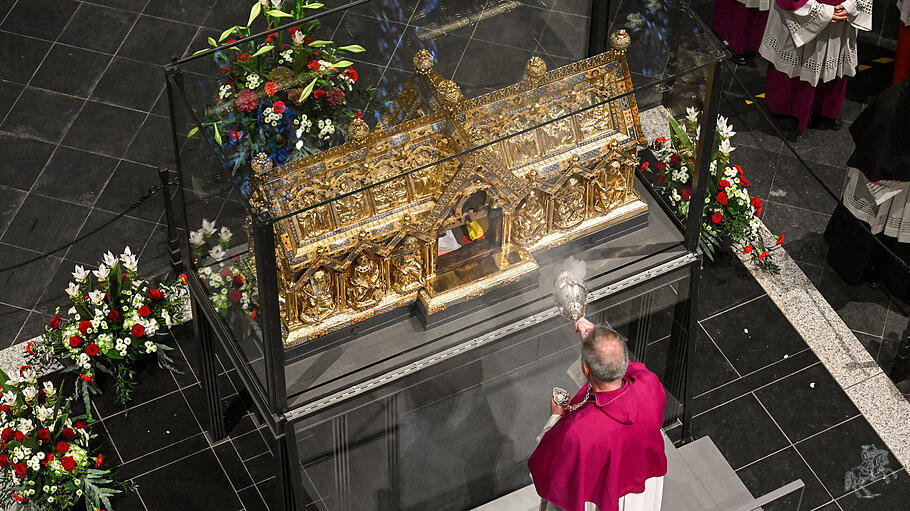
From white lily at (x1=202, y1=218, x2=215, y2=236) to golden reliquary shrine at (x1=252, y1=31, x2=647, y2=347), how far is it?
0.34m

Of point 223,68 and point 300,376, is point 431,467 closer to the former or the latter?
→ point 300,376

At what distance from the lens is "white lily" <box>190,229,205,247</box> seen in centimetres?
640

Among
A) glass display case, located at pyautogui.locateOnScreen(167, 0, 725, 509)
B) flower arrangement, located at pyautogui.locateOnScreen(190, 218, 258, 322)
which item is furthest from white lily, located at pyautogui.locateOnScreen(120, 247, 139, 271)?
flower arrangement, located at pyautogui.locateOnScreen(190, 218, 258, 322)

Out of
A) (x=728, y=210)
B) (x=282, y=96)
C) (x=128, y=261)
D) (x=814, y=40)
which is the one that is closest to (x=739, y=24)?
(x=814, y=40)

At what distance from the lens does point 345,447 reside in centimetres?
651

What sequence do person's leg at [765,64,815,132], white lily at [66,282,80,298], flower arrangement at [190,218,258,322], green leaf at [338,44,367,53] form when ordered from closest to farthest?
flower arrangement at [190,218,258,322]
green leaf at [338,44,367,53]
white lily at [66,282,80,298]
person's leg at [765,64,815,132]

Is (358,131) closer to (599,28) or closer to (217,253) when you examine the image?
(217,253)

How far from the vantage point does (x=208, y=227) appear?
628cm

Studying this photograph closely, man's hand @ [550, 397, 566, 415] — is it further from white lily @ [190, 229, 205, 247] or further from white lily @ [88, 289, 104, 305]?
white lily @ [88, 289, 104, 305]

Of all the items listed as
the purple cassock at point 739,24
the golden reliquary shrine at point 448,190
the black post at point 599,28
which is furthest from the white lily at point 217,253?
the purple cassock at point 739,24

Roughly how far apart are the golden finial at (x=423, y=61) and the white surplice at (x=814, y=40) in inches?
103

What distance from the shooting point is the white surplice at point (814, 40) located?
8.30 metres

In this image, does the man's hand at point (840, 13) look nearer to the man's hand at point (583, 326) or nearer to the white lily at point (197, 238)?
the man's hand at point (583, 326)

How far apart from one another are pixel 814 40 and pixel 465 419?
3.26 m
